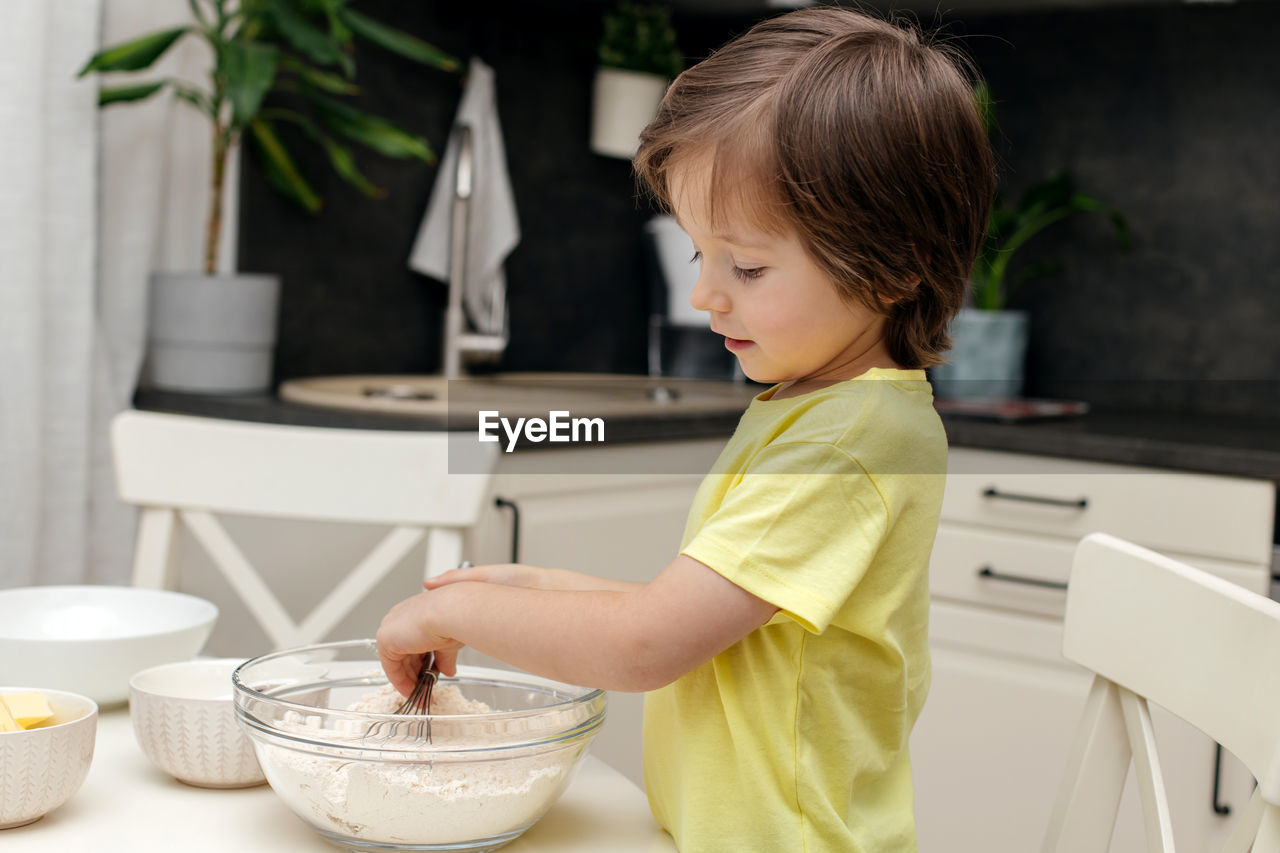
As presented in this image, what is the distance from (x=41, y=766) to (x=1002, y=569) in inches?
59.2

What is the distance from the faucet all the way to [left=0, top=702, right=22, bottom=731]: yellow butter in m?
1.63

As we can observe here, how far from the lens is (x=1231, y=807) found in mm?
1604

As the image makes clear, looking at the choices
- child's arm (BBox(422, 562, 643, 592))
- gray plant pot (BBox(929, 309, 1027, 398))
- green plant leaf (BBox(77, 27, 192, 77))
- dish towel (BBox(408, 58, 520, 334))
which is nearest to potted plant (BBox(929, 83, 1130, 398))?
gray plant pot (BBox(929, 309, 1027, 398))

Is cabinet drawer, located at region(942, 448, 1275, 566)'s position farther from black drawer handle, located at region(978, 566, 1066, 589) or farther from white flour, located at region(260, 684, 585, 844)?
white flour, located at region(260, 684, 585, 844)

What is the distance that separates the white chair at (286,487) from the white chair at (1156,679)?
0.55 metres

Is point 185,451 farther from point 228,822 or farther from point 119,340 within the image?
point 119,340

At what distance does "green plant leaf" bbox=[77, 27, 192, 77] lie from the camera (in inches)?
63.2

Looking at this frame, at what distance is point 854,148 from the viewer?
1.82ft

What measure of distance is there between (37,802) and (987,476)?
154 cm

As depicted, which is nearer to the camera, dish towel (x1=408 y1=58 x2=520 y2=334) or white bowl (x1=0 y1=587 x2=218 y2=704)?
white bowl (x1=0 y1=587 x2=218 y2=704)

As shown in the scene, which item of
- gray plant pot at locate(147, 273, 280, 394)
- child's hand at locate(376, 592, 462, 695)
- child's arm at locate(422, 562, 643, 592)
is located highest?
gray plant pot at locate(147, 273, 280, 394)

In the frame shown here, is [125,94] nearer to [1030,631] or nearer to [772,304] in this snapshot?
[772,304]

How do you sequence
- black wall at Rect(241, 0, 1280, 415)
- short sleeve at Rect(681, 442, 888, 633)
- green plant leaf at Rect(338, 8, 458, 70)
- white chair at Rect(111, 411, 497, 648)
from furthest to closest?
black wall at Rect(241, 0, 1280, 415), green plant leaf at Rect(338, 8, 458, 70), white chair at Rect(111, 411, 497, 648), short sleeve at Rect(681, 442, 888, 633)

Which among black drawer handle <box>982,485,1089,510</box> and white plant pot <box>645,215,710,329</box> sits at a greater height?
white plant pot <box>645,215,710,329</box>
